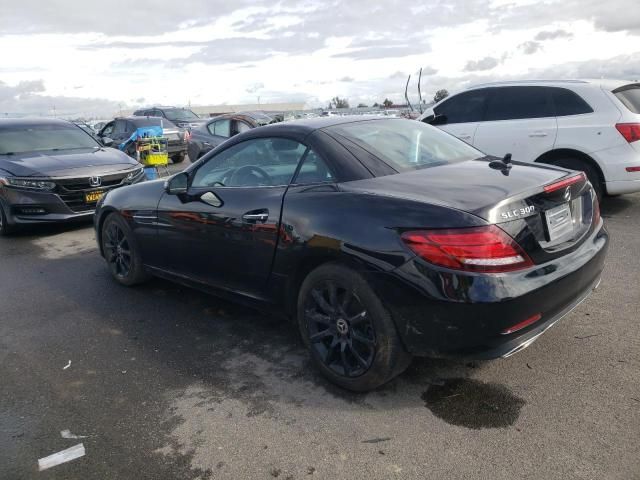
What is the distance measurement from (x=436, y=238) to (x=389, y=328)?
1.73 ft

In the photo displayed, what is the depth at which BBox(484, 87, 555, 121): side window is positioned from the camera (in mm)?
6910

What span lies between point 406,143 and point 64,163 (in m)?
5.68

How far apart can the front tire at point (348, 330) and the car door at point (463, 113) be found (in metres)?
5.15

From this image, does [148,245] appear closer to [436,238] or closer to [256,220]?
[256,220]

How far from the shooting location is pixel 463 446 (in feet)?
8.25

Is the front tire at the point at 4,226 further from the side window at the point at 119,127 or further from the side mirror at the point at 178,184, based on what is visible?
the side window at the point at 119,127

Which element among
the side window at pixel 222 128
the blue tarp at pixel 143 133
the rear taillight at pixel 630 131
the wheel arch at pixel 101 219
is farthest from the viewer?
the blue tarp at pixel 143 133

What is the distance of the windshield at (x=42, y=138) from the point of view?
26.7 feet

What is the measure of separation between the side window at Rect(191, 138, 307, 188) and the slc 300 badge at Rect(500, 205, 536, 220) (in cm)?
135

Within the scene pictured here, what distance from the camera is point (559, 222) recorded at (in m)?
2.90

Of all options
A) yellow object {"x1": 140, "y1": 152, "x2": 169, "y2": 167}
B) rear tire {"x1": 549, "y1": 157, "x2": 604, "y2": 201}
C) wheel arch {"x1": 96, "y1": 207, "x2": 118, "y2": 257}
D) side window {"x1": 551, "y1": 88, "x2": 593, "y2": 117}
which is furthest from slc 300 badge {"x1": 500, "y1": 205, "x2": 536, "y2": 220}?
yellow object {"x1": 140, "y1": 152, "x2": 169, "y2": 167}

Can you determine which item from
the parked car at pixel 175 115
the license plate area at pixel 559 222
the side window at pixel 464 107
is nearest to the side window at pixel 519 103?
the side window at pixel 464 107

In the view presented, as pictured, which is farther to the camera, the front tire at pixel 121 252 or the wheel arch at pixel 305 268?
the front tire at pixel 121 252

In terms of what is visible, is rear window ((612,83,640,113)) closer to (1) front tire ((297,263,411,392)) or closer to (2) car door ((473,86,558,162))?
(2) car door ((473,86,558,162))
